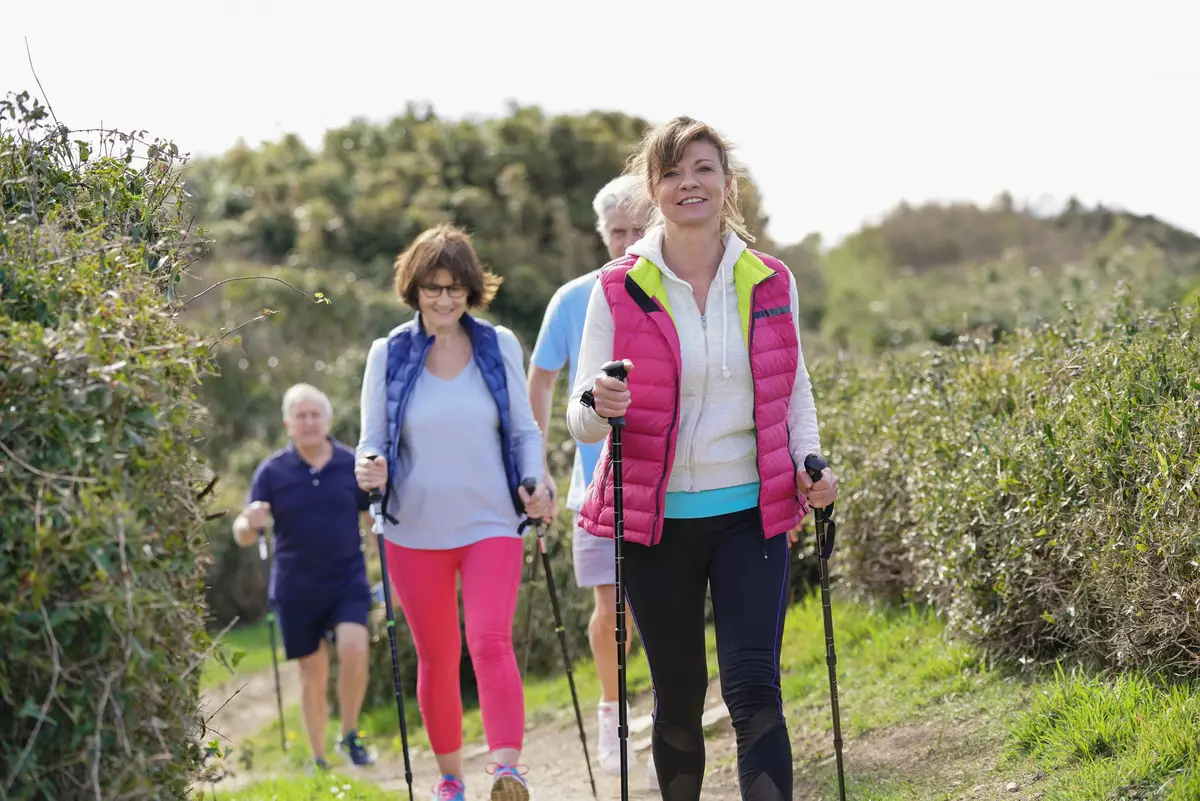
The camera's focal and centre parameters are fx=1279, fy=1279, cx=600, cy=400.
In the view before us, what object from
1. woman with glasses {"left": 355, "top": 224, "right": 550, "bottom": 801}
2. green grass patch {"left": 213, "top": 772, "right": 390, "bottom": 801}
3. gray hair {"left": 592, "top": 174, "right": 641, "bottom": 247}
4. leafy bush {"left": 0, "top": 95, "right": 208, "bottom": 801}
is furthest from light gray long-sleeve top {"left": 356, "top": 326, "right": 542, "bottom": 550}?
leafy bush {"left": 0, "top": 95, "right": 208, "bottom": 801}

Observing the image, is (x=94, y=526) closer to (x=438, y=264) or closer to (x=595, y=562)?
(x=438, y=264)

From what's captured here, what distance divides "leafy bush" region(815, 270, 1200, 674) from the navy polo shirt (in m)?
2.92

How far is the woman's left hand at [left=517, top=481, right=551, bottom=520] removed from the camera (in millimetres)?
5207

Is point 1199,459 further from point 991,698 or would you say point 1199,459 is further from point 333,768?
point 333,768

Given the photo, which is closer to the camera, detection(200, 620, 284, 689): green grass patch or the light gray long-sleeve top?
the light gray long-sleeve top

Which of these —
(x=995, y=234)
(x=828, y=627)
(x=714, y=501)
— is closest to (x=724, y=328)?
(x=714, y=501)

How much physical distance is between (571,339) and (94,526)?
3.32 m

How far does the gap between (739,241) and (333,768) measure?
4946 millimetres

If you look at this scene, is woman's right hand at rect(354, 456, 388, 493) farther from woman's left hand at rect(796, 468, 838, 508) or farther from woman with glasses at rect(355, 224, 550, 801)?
woman's left hand at rect(796, 468, 838, 508)

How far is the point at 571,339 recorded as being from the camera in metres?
5.95

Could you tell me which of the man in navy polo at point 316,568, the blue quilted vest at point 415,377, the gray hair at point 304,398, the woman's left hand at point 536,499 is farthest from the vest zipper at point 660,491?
the gray hair at point 304,398

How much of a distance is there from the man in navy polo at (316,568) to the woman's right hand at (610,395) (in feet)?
13.5

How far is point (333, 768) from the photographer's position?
306 inches

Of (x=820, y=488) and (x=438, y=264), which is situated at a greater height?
(x=438, y=264)
